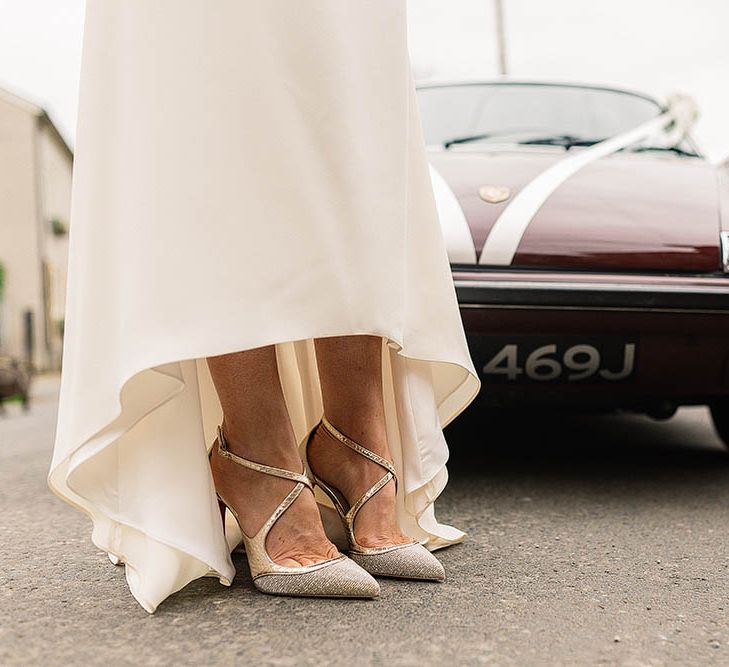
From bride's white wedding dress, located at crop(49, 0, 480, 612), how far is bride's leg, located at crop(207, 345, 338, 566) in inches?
2.3

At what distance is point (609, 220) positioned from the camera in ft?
7.39

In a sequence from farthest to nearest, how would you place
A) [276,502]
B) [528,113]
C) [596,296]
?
[528,113] < [596,296] < [276,502]

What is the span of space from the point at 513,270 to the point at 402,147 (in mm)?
727

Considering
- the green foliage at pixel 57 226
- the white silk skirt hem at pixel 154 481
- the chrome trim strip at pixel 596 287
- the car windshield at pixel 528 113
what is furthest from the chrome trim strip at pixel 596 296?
the green foliage at pixel 57 226

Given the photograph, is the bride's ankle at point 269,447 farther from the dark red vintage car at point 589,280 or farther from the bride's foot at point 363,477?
the dark red vintage car at point 589,280

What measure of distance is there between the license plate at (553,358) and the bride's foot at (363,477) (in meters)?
0.66

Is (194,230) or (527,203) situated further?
(527,203)

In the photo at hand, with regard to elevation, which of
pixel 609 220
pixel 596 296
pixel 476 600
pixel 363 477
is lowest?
pixel 476 600

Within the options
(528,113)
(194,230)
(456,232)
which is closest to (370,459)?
(194,230)

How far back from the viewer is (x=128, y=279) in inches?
54.2

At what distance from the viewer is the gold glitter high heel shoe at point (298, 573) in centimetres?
141

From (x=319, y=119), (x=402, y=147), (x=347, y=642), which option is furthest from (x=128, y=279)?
(x=347, y=642)

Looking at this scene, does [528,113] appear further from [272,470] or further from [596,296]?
[272,470]

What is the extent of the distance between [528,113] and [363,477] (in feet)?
6.65
